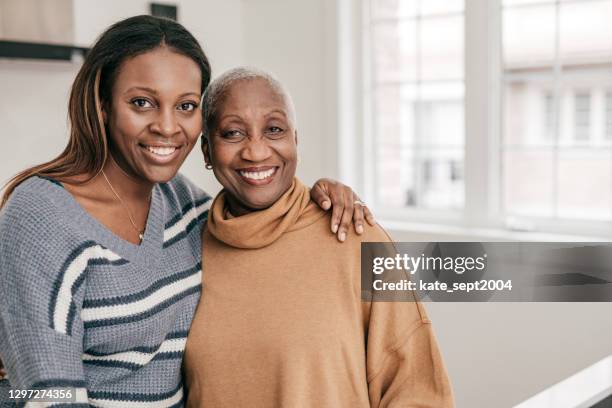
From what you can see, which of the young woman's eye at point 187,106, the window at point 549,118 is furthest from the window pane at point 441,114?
the young woman's eye at point 187,106

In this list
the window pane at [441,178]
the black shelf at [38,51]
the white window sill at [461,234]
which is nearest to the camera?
the black shelf at [38,51]

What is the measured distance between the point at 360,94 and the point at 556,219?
1.12 metres

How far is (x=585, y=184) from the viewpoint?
9.56ft

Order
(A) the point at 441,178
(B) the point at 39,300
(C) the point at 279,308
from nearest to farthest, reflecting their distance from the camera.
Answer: (B) the point at 39,300 → (C) the point at 279,308 → (A) the point at 441,178

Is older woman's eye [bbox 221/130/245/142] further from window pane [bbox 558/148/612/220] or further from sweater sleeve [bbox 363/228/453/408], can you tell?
window pane [bbox 558/148/612/220]

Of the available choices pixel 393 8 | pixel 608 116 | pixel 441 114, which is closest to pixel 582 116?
pixel 608 116

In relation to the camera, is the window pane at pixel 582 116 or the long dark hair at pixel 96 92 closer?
the long dark hair at pixel 96 92

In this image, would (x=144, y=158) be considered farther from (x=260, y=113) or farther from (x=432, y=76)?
(x=432, y=76)

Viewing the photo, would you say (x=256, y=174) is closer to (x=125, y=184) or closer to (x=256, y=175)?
(x=256, y=175)

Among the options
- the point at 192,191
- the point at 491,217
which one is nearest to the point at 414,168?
the point at 491,217

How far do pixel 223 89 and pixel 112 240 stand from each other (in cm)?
39

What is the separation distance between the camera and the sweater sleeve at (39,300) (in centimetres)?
116

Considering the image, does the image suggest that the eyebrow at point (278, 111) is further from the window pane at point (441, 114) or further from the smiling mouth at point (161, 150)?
the window pane at point (441, 114)

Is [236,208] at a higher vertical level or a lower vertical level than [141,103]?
lower
